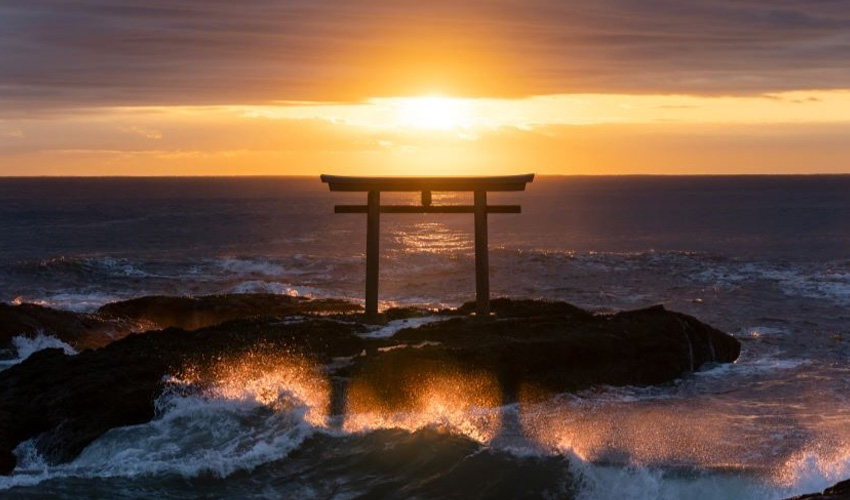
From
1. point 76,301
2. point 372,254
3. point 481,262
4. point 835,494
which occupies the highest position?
point 372,254

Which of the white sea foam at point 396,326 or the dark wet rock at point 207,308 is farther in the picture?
the dark wet rock at point 207,308

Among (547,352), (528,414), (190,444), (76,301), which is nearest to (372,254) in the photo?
(547,352)

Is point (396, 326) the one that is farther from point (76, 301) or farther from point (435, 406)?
point (76, 301)

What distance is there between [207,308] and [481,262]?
7778mm

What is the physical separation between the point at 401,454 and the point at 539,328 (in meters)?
5.18

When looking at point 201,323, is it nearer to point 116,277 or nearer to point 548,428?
point 548,428

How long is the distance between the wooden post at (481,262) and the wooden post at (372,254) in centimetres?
184

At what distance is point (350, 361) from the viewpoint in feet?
59.2

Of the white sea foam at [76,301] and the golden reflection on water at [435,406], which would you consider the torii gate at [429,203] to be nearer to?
the golden reflection on water at [435,406]

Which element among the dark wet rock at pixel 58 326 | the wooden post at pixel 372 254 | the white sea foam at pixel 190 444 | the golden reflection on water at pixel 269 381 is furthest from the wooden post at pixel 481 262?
the dark wet rock at pixel 58 326

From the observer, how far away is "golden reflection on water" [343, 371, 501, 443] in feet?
52.9

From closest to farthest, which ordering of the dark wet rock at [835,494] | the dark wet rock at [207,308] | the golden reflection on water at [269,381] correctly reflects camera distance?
1. the dark wet rock at [835,494]
2. the golden reflection on water at [269,381]
3. the dark wet rock at [207,308]

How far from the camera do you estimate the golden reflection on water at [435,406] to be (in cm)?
1612

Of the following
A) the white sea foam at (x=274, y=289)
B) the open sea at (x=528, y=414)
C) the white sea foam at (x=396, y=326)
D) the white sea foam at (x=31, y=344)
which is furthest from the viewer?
the white sea foam at (x=274, y=289)
